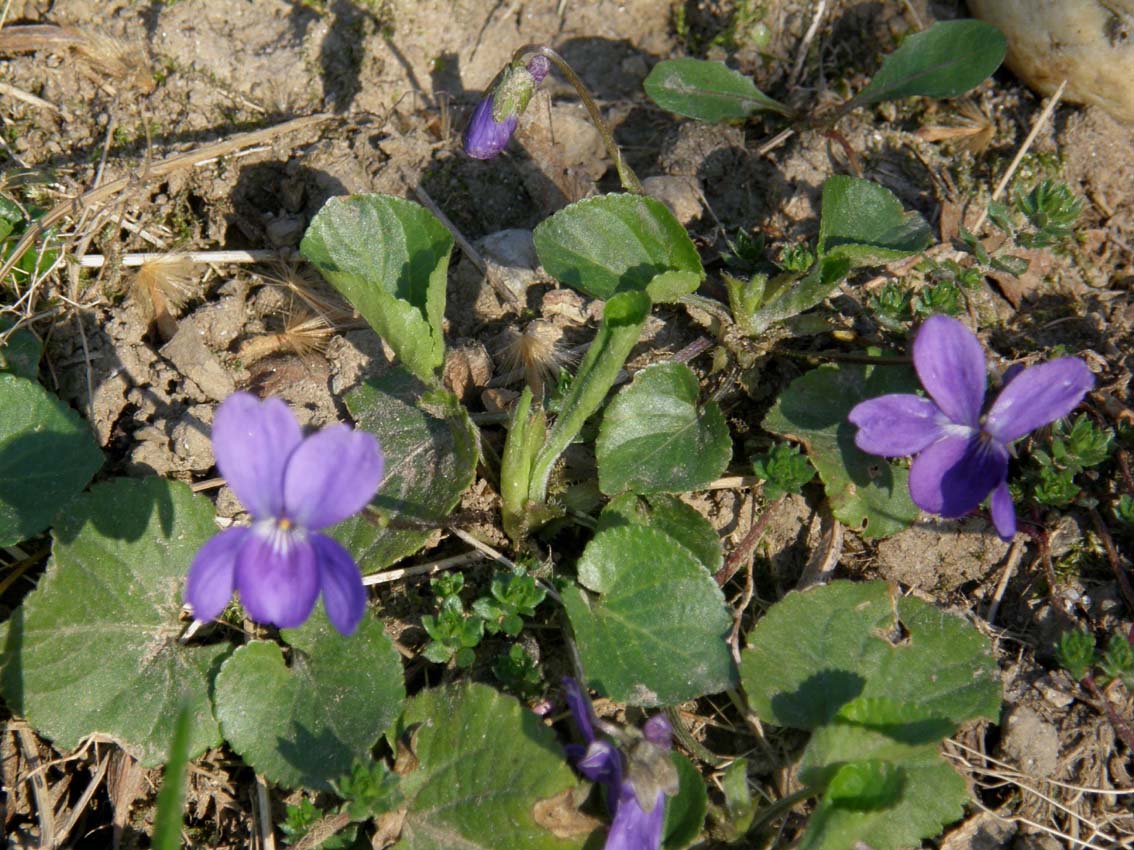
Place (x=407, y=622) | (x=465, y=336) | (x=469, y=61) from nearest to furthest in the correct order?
(x=407, y=622)
(x=465, y=336)
(x=469, y=61)

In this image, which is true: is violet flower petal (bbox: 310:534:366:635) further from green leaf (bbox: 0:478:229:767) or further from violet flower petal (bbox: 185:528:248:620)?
green leaf (bbox: 0:478:229:767)

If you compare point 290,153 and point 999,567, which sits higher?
point 290,153

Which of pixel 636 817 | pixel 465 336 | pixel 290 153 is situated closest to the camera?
pixel 636 817

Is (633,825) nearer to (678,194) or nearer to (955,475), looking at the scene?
(955,475)

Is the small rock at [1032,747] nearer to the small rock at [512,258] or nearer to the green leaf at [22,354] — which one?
the small rock at [512,258]

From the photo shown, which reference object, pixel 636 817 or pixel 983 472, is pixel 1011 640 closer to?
pixel 983 472

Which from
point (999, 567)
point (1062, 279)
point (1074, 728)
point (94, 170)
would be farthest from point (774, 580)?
point (94, 170)

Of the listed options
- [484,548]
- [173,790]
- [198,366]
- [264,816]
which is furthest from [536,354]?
[173,790]
